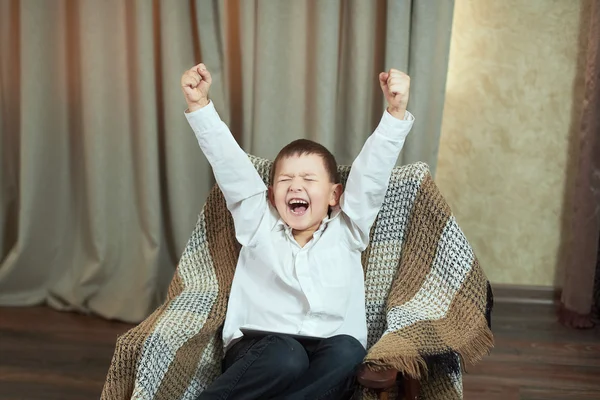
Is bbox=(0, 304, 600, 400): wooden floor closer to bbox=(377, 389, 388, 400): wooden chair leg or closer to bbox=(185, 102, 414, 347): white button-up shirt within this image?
bbox=(185, 102, 414, 347): white button-up shirt

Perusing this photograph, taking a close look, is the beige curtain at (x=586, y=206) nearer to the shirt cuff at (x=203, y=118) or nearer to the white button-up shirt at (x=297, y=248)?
the white button-up shirt at (x=297, y=248)

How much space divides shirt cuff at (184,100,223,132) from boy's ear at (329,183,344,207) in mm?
342

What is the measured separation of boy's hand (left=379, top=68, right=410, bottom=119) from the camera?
1718 mm

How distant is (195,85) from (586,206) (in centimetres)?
161

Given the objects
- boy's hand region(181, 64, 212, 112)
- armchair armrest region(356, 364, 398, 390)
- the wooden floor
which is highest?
boy's hand region(181, 64, 212, 112)

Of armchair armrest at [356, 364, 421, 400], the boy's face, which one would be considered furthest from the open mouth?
armchair armrest at [356, 364, 421, 400]

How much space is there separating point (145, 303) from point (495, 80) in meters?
1.49

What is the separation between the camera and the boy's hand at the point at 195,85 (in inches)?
68.0

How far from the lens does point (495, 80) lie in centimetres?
279

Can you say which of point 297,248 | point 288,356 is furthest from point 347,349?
point 297,248

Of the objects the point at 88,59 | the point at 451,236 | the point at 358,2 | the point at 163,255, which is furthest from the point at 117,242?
the point at 451,236

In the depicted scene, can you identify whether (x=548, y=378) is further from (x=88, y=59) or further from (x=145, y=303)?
(x=88, y=59)

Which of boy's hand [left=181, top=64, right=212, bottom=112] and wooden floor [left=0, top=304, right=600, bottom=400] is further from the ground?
boy's hand [left=181, top=64, right=212, bottom=112]

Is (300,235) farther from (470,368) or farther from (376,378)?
(470,368)
